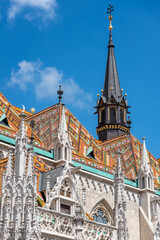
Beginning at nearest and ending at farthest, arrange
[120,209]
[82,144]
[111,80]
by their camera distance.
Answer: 1. [120,209]
2. [82,144]
3. [111,80]

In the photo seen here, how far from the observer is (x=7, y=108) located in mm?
17766

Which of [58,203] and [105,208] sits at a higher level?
[105,208]

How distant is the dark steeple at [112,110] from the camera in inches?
1131

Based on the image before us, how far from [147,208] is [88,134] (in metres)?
3.80

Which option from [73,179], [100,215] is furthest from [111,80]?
[73,179]

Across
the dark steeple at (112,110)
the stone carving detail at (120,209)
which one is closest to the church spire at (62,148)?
the stone carving detail at (120,209)

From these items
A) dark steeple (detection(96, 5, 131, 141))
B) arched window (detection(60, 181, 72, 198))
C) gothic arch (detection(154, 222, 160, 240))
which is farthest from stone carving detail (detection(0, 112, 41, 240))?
dark steeple (detection(96, 5, 131, 141))

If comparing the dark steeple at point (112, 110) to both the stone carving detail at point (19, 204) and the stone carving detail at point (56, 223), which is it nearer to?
the stone carving detail at point (56, 223)

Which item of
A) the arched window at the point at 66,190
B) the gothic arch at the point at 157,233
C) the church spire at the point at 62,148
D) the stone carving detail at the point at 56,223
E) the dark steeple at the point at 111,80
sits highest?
the dark steeple at the point at 111,80

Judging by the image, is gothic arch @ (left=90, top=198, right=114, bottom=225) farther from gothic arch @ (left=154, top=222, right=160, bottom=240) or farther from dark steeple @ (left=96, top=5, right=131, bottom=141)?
dark steeple @ (left=96, top=5, right=131, bottom=141)

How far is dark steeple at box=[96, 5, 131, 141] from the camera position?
28734mm

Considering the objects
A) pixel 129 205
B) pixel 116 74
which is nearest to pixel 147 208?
pixel 129 205

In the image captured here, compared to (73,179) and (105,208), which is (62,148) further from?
(73,179)

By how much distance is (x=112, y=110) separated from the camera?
2947 centimetres
